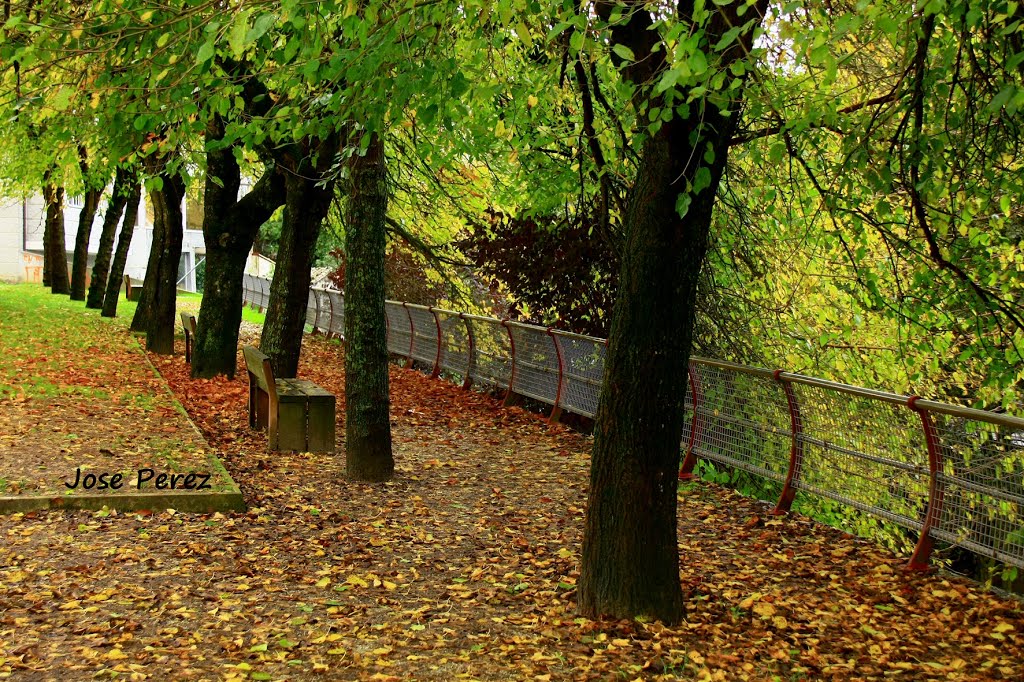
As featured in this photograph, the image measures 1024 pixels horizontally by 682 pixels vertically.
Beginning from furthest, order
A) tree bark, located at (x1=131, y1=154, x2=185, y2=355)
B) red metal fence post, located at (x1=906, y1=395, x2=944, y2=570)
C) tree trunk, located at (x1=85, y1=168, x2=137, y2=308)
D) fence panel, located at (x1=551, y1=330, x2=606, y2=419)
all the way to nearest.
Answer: tree trunk, located at (x1=85, y1=168, x2=137, y2=308), tree bark, located at (x1=131, y1=154, x2=185, y2=355), fence panel, located at (x1=551, y1=330, x2=606, y2=419), red metal fence post, located at (x1=906, y1=395, x2=944, y2=570)

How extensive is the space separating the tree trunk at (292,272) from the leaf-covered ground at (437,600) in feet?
16.3

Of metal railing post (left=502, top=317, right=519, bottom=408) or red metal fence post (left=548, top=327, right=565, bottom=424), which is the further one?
metal railing post (left=502, top=317, right=519, bottom=408)

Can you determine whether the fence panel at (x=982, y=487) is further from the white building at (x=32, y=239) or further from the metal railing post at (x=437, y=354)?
the white building at (x=32, y=239)

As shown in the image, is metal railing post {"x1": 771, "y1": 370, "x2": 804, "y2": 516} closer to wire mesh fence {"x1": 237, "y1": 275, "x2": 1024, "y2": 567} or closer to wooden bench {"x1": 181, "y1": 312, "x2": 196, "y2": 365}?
wire mesh fence {"x1": 237, "y1": 275, "x2": 1024, "y2": 567}

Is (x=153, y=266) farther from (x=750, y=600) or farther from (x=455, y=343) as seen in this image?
(x=750, y=600)

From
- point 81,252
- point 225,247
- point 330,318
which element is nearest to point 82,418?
point 225,247

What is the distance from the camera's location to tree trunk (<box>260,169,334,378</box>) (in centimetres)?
1438

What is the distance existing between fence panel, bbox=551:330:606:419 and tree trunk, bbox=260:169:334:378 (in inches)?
140

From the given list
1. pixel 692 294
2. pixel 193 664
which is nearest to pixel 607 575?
pixel 692 294

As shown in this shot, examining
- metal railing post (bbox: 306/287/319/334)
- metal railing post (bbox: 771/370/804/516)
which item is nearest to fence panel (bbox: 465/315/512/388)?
metal railing post (bbox: 771/370/804/516)

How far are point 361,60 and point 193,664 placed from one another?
3650 mm

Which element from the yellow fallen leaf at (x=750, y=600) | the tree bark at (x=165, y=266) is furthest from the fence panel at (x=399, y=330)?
the yellow fallen leaf at (x=750, y=600)

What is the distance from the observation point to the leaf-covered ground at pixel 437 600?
5559mm

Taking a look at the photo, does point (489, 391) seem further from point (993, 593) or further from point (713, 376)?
point (993, 593)
